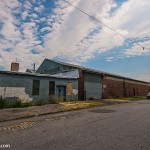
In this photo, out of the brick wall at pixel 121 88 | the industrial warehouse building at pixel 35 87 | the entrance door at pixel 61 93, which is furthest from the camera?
the brick wall at pixel 121 88

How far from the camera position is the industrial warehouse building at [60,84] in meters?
17.2

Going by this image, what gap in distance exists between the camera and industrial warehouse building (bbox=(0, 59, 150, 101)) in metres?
17.2

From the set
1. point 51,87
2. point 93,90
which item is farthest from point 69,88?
point 93,90

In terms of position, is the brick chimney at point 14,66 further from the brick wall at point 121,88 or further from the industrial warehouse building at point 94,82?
the brick wall at point 121,88

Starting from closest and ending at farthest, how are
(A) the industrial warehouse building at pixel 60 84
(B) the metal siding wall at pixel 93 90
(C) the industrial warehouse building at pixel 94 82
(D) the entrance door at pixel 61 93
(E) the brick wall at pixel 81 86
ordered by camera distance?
(A) the industrial warehouse building at pixel 60 84 < (D) the entrance door at pixel 61 93 < (E) the brick wall at pixel 81 86 < (C) the industrial warehouse building at pixel 94 82 < (B) the metal siding wall at pixel 93 90

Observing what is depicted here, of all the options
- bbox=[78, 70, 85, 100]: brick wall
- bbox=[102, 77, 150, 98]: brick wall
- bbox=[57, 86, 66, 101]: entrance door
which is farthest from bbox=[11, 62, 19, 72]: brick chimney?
bbox=[102, 77, 150, 98]: brick wall

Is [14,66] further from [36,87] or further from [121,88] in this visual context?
[121,88]

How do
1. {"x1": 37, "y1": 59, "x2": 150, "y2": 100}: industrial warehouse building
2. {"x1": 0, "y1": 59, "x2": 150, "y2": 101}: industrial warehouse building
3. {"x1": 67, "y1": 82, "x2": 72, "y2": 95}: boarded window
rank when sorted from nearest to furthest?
1. {"x1": 0, "y1": 59, "x2": 150, "y2": 101}: industrial warehouse building
2. {"x1": 67, "y1": 82, "x2": 72, "y2": 95}: boarded window
3. {"x1": 37, "y1": 59, "x2": 150, "y2": 100}: industrial warehouse building

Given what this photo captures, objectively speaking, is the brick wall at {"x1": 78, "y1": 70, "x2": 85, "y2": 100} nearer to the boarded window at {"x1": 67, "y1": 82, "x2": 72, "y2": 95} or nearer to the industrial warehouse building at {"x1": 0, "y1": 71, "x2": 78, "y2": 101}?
the industrial warehouse building at {"x1": 0, "y1": 71, "x2": 78, "y2": 101}

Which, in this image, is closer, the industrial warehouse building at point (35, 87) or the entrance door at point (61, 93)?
the industrial warehouse building at point (35, 87)

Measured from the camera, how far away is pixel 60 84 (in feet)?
72.5

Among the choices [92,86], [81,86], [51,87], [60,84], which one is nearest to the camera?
[51,87]

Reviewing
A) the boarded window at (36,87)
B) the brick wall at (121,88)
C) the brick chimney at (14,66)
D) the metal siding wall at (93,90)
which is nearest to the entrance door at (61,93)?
the boarded window at (36,87)

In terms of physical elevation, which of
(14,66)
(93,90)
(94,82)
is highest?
(14,66)
